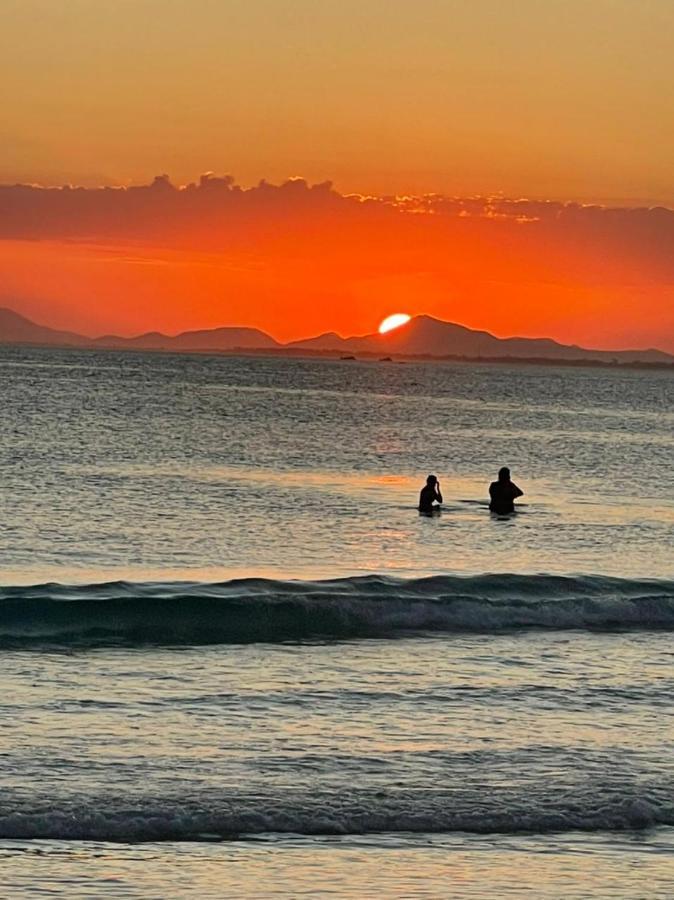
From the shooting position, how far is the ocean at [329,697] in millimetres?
12531

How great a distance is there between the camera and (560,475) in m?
65.2

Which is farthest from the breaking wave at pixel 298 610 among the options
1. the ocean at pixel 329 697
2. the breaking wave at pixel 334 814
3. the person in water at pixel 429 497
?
the person in water at pixel 429 497

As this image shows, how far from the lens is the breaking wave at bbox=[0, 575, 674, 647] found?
23.1 m

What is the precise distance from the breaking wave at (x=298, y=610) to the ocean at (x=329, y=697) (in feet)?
0.21

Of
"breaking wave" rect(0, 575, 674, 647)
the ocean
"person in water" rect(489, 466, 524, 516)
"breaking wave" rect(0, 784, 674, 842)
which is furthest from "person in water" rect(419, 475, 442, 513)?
"breaking wave" rect(0, 784, 674, 842)

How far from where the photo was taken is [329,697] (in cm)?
1786

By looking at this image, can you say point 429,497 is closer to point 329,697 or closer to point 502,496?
point 502,496

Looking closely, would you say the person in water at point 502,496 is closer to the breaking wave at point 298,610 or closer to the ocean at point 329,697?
the ocean at point 329,697

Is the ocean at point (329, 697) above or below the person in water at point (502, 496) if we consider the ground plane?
below

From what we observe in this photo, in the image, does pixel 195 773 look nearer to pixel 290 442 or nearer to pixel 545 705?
pixel 545 705

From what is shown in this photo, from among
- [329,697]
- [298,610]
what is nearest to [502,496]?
[298,610]

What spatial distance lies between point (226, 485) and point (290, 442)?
2633 centimetres

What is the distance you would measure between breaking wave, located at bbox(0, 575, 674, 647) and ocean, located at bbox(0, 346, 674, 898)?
0.06 metres

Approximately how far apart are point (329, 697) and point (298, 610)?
7.07 m
